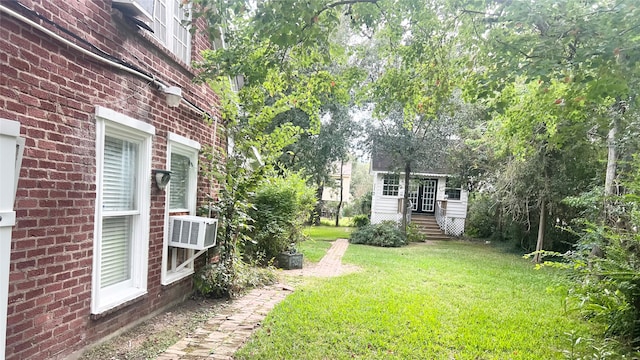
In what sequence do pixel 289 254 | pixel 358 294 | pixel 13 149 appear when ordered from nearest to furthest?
pixel 13 149, pixel 358 294, pixel 289 254

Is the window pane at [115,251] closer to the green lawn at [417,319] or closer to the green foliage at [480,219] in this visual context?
the green lawn at [417,319]

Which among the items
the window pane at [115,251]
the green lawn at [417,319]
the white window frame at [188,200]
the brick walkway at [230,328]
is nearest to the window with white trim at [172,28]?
the white window frame at [188,200]

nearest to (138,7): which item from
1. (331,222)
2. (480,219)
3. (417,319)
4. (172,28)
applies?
(172,28)

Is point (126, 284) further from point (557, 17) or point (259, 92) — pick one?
point (557, 17)

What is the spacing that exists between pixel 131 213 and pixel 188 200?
58.4 inches

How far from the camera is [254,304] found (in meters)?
5.57

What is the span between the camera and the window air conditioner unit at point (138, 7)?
3.59 m

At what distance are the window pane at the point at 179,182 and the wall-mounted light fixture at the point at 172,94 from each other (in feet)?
2.84

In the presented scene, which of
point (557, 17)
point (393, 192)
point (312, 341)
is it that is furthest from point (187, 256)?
point (393, 192)

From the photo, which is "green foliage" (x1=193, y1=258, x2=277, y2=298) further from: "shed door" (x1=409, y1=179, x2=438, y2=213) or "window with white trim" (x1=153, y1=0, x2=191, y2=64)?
"shed door" (x1=409, y1=179, x2=438, y2=213)

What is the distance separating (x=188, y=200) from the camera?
18.5ft

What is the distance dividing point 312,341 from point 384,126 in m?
11.5

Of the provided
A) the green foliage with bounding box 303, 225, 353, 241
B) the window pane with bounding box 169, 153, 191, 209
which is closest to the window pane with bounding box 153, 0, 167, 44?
the window pane with bounding box 169, 153, 191, 209

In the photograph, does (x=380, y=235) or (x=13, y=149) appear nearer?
(x=13, y=149)
